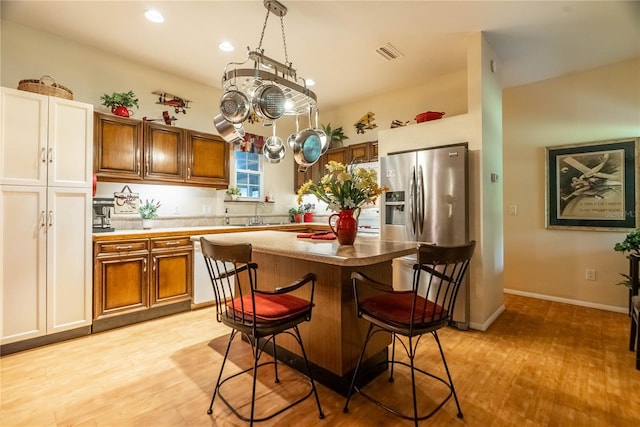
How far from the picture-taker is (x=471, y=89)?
9.62 ft

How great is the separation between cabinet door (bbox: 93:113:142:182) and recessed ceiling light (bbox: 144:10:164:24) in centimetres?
107

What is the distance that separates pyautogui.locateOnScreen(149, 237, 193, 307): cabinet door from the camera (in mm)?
3203

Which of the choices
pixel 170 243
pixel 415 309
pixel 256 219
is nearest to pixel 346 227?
pixel 415 309

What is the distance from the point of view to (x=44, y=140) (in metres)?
2.57

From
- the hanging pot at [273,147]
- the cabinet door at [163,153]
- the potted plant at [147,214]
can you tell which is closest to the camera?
the hanging pot at [273,147]

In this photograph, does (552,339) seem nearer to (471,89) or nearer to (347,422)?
(347,422)

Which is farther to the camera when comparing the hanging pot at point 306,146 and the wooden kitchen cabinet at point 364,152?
the wooden kitchen cabinet at point 364,152

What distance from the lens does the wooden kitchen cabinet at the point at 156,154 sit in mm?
3150

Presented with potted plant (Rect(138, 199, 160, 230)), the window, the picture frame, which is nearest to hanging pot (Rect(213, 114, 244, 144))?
potted plant (Rect(138, 199, 160, 230))

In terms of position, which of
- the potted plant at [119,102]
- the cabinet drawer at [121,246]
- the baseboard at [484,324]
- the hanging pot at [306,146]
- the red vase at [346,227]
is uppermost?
the potted plant at [119,102]

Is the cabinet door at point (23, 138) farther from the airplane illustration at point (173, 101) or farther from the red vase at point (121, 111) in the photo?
the airplane illustration at point (173, 101)

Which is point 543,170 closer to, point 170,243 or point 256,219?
point 256,219

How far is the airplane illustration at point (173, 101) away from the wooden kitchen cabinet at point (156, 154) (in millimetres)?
491

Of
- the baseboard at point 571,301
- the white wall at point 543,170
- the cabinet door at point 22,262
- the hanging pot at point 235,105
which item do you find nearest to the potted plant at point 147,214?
the cabinet door at point 22,262
